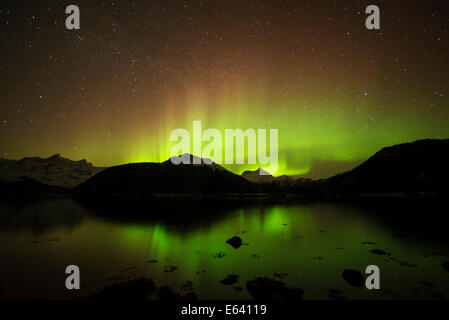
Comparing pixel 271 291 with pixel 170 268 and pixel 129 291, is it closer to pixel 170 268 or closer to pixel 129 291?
pixel 129 291

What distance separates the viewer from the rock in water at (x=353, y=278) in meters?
16.7

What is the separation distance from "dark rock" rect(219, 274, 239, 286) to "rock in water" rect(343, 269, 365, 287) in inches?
365

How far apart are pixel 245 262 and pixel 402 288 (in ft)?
42.6

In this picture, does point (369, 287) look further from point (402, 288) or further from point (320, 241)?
Result: point (320, 241)

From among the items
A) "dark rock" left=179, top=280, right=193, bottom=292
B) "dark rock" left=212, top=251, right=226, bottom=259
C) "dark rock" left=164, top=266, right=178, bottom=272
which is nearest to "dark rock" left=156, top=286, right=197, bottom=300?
"dark rock" left=179, top=280, right=193, bottom=292

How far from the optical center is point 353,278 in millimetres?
17250

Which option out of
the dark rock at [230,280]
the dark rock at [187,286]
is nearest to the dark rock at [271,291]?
the dark rock at [230,280]

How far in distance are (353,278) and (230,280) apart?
33.5 feet

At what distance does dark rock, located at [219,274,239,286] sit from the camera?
17.0 meters

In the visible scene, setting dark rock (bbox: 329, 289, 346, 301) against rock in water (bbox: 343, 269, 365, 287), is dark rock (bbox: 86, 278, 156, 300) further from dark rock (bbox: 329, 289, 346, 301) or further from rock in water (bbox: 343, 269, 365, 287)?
rock in water (bbox: 343, 269, 365, 287)

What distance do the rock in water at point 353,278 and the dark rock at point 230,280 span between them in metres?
9.28

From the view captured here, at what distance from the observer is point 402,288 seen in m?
16.0
